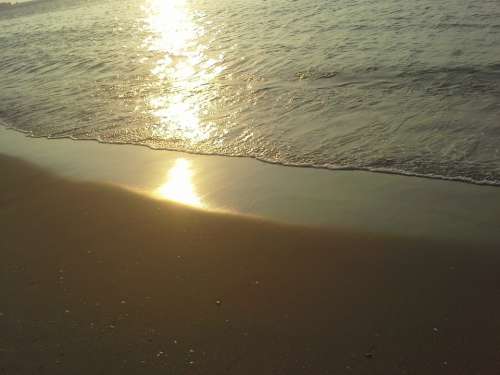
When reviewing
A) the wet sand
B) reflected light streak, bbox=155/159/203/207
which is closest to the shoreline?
reflected light streak, bbox=155/159/203/207

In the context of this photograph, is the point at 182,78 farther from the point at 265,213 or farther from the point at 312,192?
the point at 265,213

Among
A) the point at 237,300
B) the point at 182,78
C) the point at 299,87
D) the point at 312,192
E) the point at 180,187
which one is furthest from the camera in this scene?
the point at 182,78

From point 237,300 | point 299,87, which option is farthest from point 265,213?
point 299,87

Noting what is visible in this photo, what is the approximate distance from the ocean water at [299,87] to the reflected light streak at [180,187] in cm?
55

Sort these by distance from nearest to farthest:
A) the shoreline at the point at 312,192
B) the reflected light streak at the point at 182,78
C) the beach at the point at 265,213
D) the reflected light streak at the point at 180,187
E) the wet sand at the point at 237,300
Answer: the wet sand at the point at 237,300, the beach at the point at 265,213, the shoreline at the point at 312,192, the reflected light streak at the point at 180,187, the reflected light streak at the point at 182,78

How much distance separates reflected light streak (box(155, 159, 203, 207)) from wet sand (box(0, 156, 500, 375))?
32cm

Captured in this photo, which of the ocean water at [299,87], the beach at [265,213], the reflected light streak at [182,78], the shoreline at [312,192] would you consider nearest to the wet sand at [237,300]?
the beach at [265,213]

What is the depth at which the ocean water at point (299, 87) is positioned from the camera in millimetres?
6094

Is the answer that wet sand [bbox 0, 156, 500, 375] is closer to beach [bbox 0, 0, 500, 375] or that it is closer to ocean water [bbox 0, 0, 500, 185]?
beach [bbox 0, 0, 500, 375]

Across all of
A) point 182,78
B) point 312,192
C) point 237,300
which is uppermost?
point 237,300

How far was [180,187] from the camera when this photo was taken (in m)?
5.56

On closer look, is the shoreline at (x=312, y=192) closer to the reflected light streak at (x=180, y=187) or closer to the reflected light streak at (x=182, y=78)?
the reflected light streak at (x=180, y=187)

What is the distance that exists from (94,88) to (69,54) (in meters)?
4.30

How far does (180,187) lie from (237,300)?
7.29 ft
